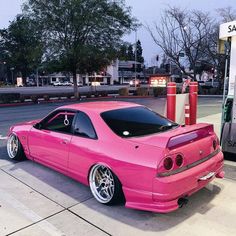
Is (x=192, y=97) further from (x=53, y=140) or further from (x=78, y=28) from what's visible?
(x=78, y=28)

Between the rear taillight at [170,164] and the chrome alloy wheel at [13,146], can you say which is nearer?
the rear taillight at [170,164]

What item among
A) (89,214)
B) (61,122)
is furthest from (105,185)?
(61,122)

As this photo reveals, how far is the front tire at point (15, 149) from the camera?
6324mm

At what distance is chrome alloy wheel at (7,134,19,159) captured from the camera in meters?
6.43

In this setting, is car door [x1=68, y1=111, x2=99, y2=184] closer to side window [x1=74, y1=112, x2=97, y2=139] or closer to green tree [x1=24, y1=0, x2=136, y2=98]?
side window [x1=74, y1=112, x2=97, y2=139]

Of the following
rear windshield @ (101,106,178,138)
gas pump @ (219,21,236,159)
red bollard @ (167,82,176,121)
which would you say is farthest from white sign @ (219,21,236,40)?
rear windshield @ (101,106,178,138)

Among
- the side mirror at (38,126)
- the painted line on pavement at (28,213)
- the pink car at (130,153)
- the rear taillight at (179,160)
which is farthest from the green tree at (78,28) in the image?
the rear taillight at (179,160)

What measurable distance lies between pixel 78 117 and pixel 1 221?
1857mm

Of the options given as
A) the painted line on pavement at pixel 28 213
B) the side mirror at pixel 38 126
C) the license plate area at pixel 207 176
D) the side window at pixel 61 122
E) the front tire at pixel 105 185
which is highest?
the side window at pixel 61 122

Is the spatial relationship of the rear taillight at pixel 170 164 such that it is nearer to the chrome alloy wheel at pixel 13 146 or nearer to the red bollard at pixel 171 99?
the red bollard at pixel 171 99

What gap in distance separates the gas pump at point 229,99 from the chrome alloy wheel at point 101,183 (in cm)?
318

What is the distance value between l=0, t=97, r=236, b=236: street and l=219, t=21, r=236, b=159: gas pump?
124cm

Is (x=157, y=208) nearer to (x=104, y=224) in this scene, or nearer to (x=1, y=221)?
(x=104, y=224)

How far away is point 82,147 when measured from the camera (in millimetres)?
4527
